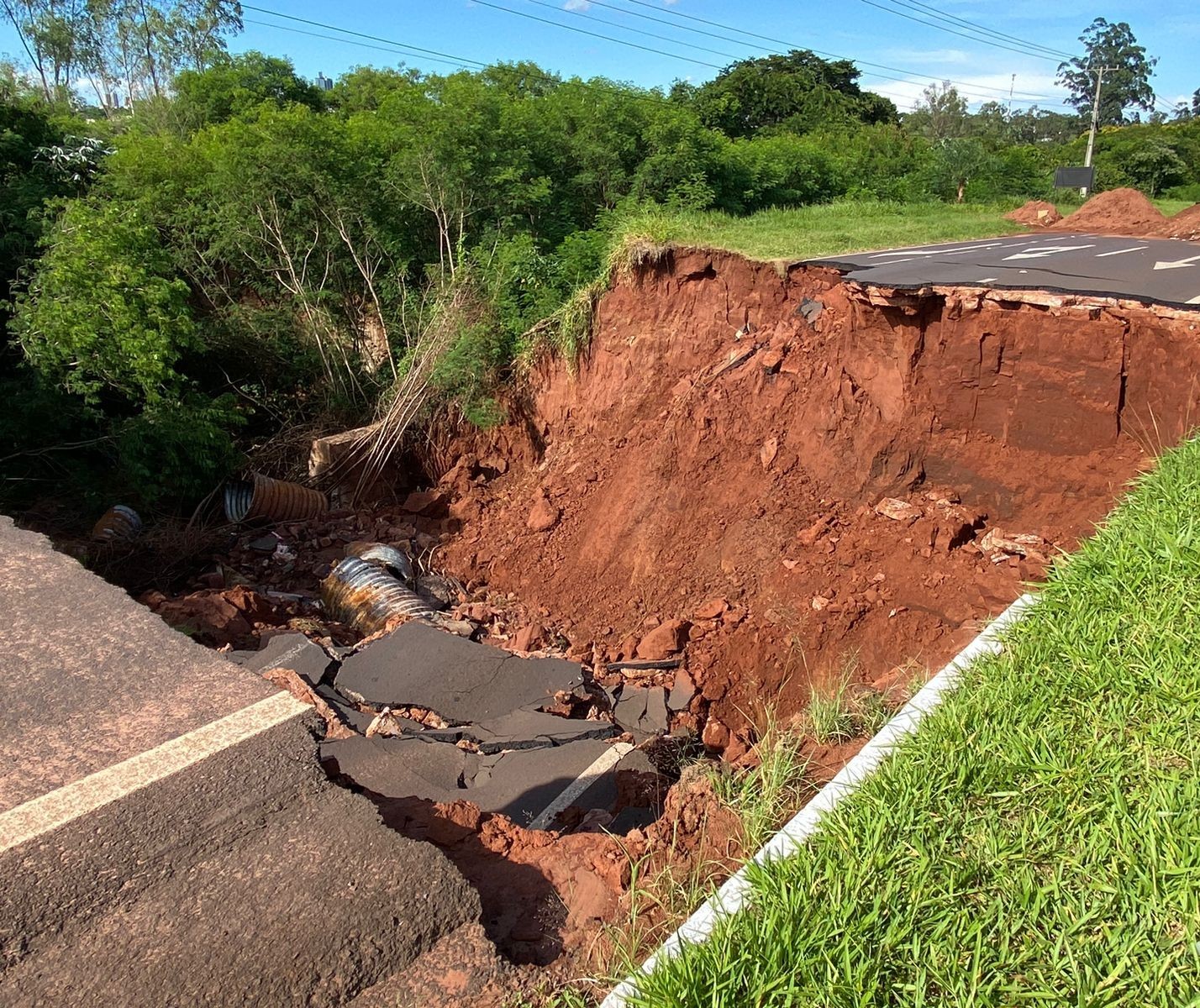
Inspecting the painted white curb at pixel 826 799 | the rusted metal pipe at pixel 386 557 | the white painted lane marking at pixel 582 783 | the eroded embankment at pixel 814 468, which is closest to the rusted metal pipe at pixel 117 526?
the rusted metal pipe at pixel 386 557

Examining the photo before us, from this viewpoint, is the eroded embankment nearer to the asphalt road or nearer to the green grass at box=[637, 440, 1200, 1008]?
the asphalt road

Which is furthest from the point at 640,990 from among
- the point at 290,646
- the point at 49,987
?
the point at 290,646

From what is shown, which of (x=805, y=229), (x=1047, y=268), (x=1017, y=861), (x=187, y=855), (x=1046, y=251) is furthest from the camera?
(x=805, y=229)

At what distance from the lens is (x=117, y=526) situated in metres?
9.23

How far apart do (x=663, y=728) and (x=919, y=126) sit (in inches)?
2149

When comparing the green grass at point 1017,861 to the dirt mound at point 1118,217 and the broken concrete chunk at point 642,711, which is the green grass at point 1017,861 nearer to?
the broken concrete chunk at point 642,711

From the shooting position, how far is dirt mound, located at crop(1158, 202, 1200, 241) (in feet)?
45.8

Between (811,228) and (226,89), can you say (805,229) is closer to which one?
(811,228)

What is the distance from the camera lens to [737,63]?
3634cm

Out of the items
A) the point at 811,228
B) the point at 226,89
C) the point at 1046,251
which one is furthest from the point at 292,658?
the point at 226,89

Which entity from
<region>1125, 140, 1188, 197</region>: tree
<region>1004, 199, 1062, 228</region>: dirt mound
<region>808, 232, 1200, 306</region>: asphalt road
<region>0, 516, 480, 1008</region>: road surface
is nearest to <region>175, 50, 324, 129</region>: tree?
<region>808, 232, 1200, 306</region>: asphalt road

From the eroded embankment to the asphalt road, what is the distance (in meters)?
0.26

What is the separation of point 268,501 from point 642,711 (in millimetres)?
5918

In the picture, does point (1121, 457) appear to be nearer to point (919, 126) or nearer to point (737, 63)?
point (737, 63)
